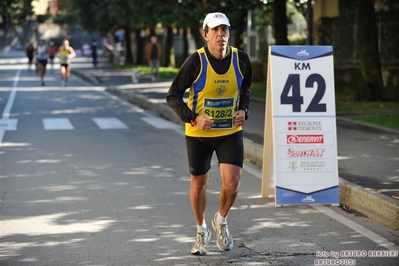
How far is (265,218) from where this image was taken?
8.67 m

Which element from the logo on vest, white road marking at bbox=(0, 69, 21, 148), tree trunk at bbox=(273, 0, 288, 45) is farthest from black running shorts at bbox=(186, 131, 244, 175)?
tree trunk at bbox=(273, 0, 288, 45)

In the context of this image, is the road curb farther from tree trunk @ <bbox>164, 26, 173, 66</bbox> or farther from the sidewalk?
tree trunk @ <bbox>164, 26, 173, 66</bbox>

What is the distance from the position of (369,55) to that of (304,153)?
42.7ft

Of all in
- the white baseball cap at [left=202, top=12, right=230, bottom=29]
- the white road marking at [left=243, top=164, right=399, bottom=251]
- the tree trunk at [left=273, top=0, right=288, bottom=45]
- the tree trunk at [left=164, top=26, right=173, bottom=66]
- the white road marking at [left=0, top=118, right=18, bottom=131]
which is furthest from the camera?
the tree trunk at [left=164, top=26, right=173, bottom=66]

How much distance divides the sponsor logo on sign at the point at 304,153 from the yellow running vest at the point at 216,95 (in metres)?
2.52

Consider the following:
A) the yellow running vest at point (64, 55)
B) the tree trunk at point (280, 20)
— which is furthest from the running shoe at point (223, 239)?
the yellow running vest at point (64, 55)

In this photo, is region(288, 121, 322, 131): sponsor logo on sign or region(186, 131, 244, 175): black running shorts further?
region(288, 121, 322, 131): sponsor logo on sign

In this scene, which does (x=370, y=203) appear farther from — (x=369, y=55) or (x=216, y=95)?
(x=369, y=55)

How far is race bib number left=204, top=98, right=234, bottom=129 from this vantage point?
6988 mm

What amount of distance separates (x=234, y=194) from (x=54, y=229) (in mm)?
1926

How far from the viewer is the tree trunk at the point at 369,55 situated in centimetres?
2188

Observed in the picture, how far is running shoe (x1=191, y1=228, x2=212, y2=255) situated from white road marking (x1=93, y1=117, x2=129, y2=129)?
1121 centimetres

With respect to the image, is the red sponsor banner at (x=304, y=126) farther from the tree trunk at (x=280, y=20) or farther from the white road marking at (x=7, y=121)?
the tree trunk at (x=280, y=20)

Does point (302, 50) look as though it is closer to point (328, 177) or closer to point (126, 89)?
point (328, 177)
